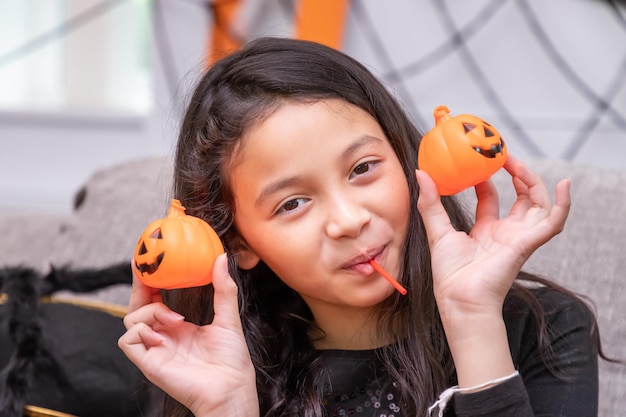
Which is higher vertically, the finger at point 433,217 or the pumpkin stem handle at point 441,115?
the pumpkin stem handle at point 441,115

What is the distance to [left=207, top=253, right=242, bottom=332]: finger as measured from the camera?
928mm

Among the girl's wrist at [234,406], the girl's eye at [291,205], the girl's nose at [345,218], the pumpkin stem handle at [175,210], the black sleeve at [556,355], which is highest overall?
the pumpkin stem handle at [175,210]

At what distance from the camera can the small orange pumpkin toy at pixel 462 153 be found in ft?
2.69

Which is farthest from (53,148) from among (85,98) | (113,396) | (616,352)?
(616,352)

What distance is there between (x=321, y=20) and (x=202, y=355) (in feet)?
3.80

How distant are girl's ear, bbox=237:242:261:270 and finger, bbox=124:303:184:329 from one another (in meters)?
0.13

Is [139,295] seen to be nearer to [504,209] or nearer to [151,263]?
[151,263]

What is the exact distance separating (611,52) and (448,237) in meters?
1.05

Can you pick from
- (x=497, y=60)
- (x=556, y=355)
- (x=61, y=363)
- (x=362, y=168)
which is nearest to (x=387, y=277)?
(x=362, y=168)

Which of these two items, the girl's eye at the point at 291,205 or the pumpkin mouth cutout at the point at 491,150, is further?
the girl's eye at the point at 291,205

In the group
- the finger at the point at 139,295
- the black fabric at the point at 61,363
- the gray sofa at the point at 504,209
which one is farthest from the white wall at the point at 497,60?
the finger at the point at 139,295

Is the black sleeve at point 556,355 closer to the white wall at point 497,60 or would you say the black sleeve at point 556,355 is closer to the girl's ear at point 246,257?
the girl's ear at point 246,257

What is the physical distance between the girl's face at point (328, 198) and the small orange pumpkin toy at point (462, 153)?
11 cm

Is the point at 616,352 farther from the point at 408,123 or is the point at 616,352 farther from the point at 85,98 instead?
the point at 85,98
